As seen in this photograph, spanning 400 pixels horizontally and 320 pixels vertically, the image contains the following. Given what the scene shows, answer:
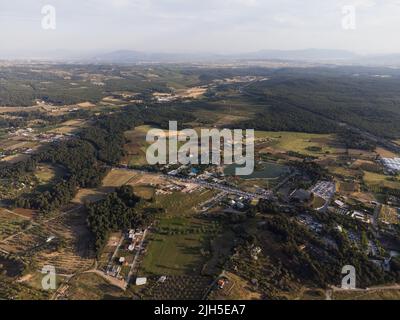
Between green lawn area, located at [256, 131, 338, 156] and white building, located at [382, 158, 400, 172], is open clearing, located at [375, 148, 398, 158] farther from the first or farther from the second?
green lawn area, located at [256, 131, 338, 156]

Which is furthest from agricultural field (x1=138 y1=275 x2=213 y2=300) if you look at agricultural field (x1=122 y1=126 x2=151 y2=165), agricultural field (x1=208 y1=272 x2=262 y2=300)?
agricultural field (x1=122 y1=126 x2=151 y2=165)

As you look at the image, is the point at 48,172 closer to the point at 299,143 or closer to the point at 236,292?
the point at 236,292

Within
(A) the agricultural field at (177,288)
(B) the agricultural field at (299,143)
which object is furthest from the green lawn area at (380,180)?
(A) the agricultural field at (177,288)

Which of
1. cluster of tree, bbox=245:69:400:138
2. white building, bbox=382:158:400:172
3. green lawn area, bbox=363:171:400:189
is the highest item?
cluster of tree, bbox=245:69:400:138

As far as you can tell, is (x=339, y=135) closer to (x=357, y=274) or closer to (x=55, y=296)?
(x=357, y=274)

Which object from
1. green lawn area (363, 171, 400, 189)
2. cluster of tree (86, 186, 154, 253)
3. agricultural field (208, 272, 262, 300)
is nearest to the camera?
agricultural field (208, 272, 262, 300)

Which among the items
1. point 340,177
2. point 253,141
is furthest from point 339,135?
point 340,177

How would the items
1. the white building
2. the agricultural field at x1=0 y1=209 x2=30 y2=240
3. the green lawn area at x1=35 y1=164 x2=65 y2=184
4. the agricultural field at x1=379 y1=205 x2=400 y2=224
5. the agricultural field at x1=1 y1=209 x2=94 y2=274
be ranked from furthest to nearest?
the white building → the green lawn area at x1=35 y1=164 x2=65 y2=184 → the agricultural field at x1=379 y1=205 x2=400 y2=224 → the agricultural field at x1=0 y1=209 x2=30 y2=240 → the agricultural field at x1=1 y1=209 x2=94 y2=274

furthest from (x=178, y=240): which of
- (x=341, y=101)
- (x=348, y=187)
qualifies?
(x=341, y=101)
